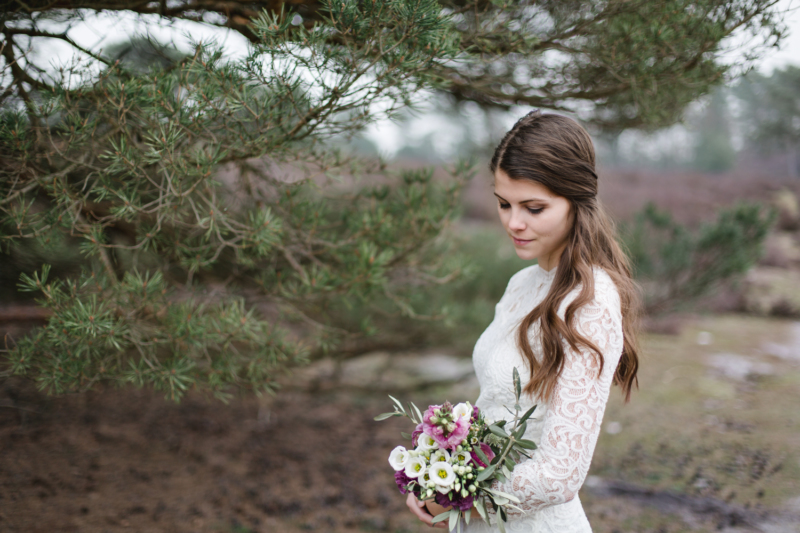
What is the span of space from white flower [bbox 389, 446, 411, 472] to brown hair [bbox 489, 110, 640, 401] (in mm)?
390

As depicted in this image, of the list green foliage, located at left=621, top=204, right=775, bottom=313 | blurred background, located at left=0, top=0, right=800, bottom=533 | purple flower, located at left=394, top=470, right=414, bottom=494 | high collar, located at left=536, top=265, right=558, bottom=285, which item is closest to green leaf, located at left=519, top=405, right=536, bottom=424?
Answer: purple flower, located at left=394, top=470, right=414, bottom=494

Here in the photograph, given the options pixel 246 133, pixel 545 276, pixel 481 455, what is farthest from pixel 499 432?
pixel 246 133

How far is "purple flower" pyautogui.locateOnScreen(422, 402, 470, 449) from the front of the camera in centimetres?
118

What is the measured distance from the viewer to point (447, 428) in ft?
3.88

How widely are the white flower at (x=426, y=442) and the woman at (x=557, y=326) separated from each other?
21 cm

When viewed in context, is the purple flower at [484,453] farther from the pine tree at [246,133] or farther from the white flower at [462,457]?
the pine tree at [246,133]

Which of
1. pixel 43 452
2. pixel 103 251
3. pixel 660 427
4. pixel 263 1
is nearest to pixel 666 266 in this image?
pixel 660 427

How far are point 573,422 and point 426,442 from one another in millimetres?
389

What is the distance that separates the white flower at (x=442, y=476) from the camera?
1.15m

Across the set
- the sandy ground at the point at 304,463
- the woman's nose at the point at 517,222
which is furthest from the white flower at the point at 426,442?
the sandy ground at the point at 304,463

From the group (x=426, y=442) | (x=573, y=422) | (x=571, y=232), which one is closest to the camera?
(x=573, y=422)

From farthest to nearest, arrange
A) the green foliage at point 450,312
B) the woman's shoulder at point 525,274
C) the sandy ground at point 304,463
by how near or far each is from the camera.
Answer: the green foliage at point 450,312 < the sandy ground at point 304,463 < the woman's shoulder at point 525,274

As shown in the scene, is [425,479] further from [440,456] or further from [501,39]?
[501,39]

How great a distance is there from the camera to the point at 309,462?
3.73 meters
